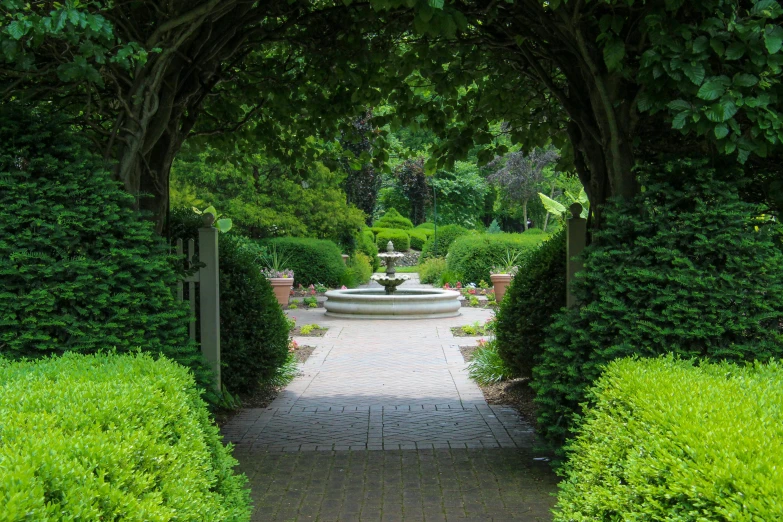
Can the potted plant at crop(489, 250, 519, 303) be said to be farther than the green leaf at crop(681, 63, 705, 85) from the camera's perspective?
Yes

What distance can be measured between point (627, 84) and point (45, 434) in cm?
417

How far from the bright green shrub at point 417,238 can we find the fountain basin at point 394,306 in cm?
2194

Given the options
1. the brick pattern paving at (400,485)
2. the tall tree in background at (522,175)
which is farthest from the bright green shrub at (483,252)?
the brick pattern paving at (400,485)

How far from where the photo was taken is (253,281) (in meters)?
7.44

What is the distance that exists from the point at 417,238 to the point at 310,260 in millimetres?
17484

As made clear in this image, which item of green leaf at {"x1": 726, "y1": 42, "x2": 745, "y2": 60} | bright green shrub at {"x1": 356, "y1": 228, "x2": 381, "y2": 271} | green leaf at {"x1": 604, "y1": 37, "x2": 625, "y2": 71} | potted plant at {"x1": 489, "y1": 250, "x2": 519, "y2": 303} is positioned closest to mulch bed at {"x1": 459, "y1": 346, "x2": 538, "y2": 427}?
green leaf at {"x1": 604, "y1": 37, "x2": 625, "y2": 71}

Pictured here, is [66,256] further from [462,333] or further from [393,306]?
[393,306]

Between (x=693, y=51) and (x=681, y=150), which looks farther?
(x=681, y=150)

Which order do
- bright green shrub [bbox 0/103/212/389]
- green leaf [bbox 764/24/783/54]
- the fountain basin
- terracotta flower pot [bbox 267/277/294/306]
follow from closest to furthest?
green leaf [bbox 764/24/783/54]
bright green shrub [bbox 0/103/212/389]
the fountain basin
terracotta flower pot [bbox 267/277/294/306]

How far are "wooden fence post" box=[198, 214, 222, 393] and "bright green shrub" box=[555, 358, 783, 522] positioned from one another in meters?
3.94

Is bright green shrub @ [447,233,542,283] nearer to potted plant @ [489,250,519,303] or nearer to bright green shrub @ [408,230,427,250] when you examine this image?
potted plant @ [489,250,519,303]

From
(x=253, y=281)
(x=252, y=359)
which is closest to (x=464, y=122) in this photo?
(x=253, y=281)

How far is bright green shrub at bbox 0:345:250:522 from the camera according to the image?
2.04 meters

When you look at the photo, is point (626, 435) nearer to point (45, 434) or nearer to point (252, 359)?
point (45, 434)
